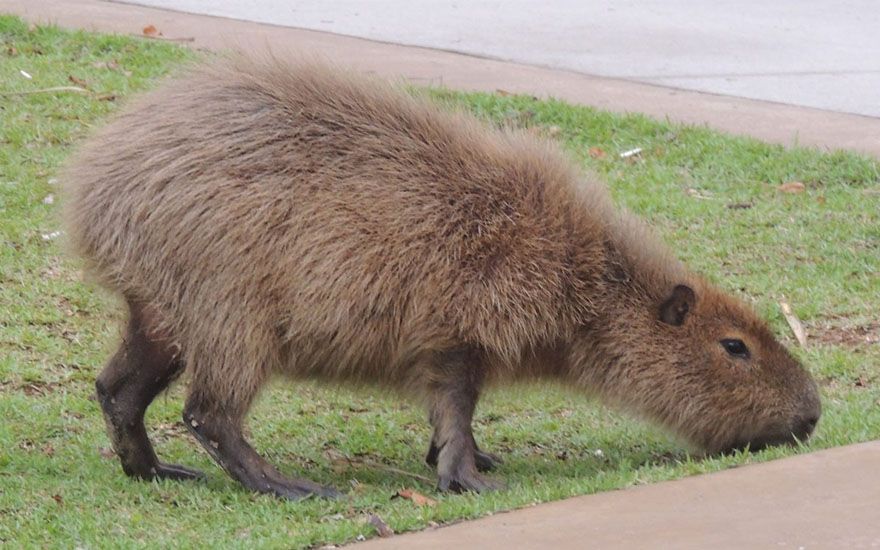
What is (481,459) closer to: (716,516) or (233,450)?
(233,450)

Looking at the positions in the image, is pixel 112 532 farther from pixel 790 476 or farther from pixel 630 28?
pixel 630 28

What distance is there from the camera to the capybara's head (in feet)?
16.5

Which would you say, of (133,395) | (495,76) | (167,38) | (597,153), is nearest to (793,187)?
(597,153)

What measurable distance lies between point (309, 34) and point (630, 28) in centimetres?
255

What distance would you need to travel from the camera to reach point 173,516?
4543 millimetres

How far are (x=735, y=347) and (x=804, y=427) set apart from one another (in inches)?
13.4

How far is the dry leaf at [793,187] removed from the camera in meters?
7.89

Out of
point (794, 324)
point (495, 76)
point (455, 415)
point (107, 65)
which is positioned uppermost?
point (495, 76)

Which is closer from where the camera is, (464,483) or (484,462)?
(464,483)

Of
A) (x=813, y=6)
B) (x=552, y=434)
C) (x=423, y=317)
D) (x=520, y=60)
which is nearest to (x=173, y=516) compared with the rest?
(x=423, y=317)

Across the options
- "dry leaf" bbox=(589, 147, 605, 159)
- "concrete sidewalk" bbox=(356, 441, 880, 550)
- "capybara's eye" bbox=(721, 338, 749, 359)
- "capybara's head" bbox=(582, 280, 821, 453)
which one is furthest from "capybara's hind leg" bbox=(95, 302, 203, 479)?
"dry leaf" bbox=(589, 147, 605, 159)

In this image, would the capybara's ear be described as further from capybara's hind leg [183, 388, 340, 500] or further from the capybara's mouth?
capybara's hind leg [183, 388, 340, 500]

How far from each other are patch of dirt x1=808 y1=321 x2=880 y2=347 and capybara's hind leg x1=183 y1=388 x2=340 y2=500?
242 centimetres

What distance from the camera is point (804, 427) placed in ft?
16.5
